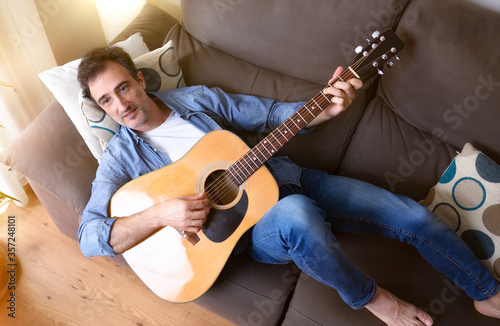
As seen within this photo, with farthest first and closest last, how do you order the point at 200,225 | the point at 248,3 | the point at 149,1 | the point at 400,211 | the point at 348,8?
the point at 149,1 → the point at 248,3 → the point at 348,8 → the point at 400,211 → the point at 200,225

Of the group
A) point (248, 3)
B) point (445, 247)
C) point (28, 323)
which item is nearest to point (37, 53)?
point (248, 3)

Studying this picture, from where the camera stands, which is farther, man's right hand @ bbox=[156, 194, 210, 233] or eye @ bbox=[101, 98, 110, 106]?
eye @ bbox=[101, 98, 110, 106]

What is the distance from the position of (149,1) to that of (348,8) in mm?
1343

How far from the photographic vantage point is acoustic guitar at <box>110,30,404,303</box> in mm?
1149

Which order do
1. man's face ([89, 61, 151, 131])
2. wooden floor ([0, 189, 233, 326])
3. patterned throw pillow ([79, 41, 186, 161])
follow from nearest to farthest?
man's face ([89, 61, 151, 131])
patterned throw pillow ([79, 41, 186, 161])
wooden floor ([0, 189, 233, 326])

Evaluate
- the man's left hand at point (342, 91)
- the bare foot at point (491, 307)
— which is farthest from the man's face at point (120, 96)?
the bare foot at point (491, 307)

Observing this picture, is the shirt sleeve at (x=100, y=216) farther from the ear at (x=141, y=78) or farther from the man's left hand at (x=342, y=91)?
the man's left hand at (x=342, y=91)

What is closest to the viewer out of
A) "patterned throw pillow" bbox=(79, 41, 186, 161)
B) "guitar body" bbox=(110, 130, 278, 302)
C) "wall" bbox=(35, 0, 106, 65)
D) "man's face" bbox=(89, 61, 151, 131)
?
"guitar body" bbox=(110, 130, 278, 302)

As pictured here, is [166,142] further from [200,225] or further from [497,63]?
[497,63]

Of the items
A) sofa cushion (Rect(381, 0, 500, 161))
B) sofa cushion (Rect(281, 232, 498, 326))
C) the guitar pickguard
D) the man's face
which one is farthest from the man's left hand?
the man's face

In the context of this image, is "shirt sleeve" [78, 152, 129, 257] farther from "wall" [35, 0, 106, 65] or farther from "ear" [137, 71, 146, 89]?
"wall" [35, 0, 106, 65]

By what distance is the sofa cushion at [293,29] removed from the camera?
1.35 meters

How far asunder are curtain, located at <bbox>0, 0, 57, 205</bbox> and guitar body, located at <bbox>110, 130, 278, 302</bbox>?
2.94ft

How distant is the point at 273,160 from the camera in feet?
4.67
